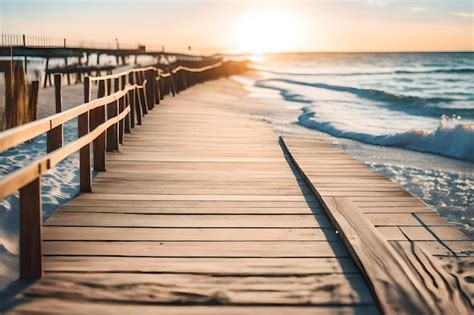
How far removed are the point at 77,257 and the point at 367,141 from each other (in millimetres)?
9698

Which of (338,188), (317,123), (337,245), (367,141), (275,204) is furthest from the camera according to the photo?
(317,123)

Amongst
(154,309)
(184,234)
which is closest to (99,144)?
(184,234)

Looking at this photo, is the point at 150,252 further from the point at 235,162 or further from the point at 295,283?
the point at 235,162

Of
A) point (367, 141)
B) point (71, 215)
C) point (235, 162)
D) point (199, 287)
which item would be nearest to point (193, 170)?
point (235, 162)

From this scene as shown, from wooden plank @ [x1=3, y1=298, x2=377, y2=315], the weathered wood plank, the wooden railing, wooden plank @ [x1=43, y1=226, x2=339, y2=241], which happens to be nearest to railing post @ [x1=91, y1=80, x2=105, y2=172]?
the wooden railing

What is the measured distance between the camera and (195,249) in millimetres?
3553

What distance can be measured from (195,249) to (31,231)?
41.9 inches

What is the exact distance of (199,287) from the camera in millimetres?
2967

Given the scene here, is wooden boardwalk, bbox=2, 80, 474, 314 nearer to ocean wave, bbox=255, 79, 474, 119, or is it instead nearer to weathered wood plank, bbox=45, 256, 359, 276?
weathered wood plank, bbox=45, 256, 359, 276

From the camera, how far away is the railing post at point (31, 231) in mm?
2859

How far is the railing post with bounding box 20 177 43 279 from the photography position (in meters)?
2.86

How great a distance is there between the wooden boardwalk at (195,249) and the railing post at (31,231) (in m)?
0.10

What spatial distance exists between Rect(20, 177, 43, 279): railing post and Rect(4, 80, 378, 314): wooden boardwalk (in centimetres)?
10

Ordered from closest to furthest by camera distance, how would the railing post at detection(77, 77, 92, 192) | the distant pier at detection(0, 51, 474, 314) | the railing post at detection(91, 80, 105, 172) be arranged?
the distant pier at detection(0, 51, 474, 314) < the railing post at detection(77, 77, 92, 192) < the railing post at detection(91, 80, 105, 172)
